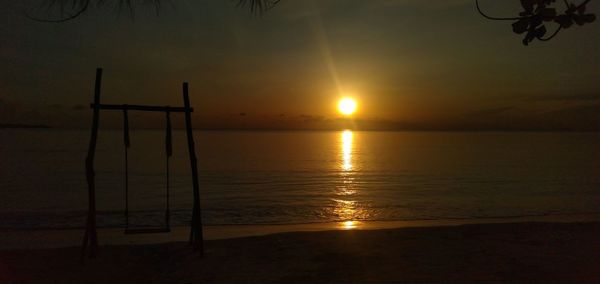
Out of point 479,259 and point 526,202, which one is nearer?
point 479,259

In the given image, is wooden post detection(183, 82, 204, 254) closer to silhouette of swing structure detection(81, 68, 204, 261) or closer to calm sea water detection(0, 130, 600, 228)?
silhouette of swing structure detection(81, 68, 204, 261)

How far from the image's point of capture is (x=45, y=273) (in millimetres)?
6832

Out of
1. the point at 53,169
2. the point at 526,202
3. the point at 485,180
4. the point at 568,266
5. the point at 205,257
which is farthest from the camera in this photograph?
the point at 53,169

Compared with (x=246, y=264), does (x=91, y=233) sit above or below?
above

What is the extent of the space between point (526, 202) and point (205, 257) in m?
14.9

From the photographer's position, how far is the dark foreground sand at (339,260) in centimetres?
Answer: 655

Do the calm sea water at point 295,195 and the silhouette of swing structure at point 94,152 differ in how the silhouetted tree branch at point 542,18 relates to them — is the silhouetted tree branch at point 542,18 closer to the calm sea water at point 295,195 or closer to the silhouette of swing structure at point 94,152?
the silhouette of swing structure at point 94,152

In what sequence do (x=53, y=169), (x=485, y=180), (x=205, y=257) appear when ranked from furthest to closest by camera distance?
(x=53, y=169) → (x=485, y=180) → (x=205, y=257)

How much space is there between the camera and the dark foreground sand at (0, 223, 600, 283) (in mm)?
6555

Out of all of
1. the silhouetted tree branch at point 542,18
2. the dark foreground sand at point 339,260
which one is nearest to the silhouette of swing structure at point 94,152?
the dark foreground sand at point 339,260

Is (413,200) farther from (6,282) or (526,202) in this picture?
(6,282)

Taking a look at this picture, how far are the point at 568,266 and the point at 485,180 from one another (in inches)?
840

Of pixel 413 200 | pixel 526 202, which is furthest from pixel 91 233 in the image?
pixel 526 202

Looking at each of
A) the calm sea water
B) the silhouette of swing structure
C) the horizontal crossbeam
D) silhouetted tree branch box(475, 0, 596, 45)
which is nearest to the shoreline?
the calm sea water
